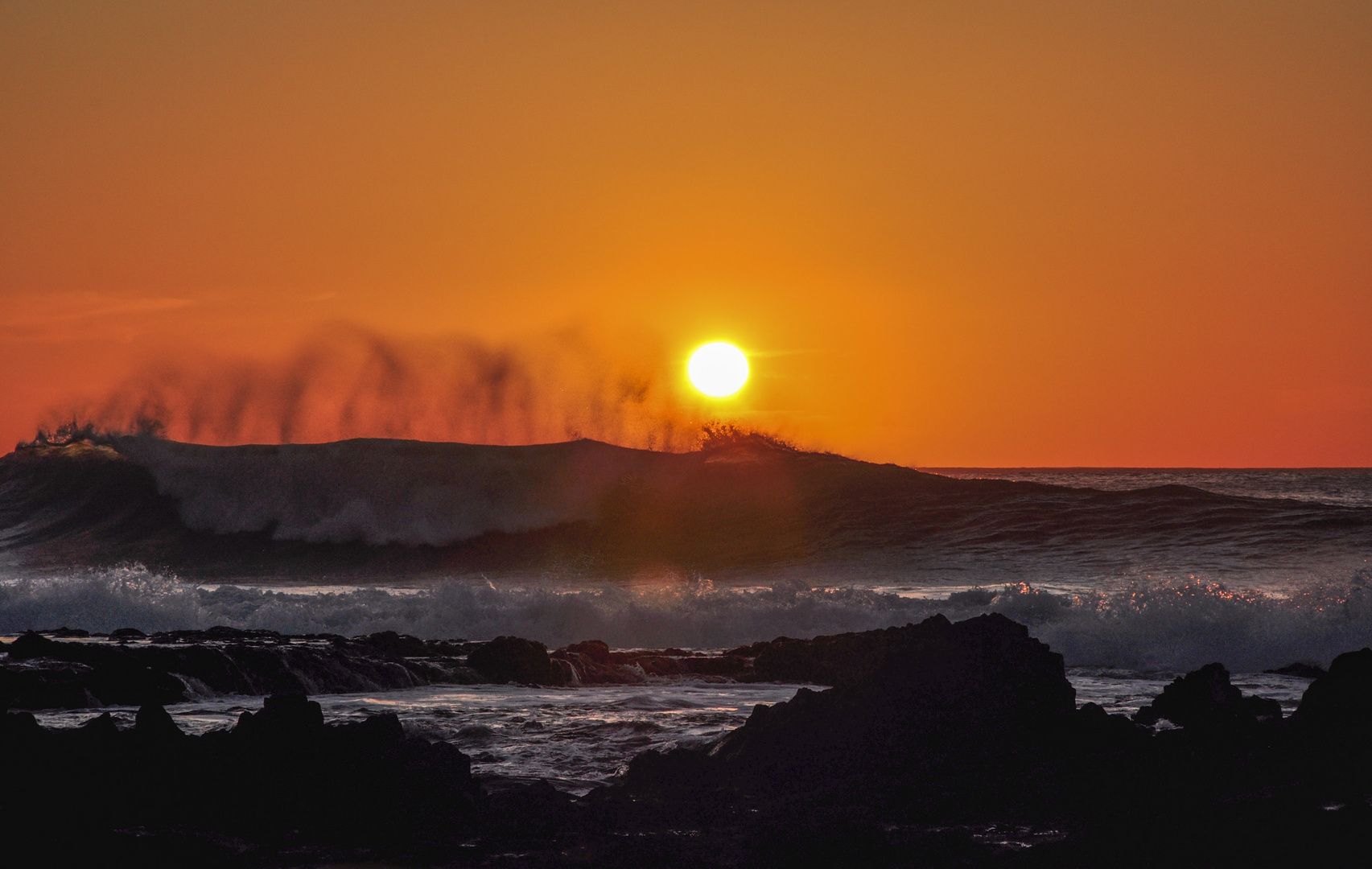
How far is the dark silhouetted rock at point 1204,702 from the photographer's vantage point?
6.66 meters

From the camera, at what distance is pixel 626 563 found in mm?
22672

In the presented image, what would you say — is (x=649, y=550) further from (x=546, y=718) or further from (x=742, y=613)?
(x=546, y=718)

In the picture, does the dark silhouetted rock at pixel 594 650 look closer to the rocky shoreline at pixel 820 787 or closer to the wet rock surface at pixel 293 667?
the wet rock surface at pixel 293 667

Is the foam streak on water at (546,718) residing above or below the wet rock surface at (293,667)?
below

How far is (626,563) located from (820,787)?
17371 mm

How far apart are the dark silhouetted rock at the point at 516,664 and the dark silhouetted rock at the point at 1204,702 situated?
4922 millimetres

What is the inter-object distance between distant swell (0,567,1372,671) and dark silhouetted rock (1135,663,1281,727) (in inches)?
189

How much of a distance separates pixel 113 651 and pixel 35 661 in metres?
0.57

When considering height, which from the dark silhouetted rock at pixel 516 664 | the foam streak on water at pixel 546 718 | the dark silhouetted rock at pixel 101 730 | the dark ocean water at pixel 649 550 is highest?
the dark ocean water at pixel 649 550

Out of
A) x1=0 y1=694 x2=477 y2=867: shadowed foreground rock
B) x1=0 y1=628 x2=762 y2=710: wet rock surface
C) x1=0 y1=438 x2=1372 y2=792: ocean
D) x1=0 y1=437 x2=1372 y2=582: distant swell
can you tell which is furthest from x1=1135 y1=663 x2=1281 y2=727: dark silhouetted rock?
x1=0 y1=437 x2=1372 y2=582: distant swell

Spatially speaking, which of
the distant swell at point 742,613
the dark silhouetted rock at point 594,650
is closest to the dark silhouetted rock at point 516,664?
the dark silhouetted rock at point 594,650

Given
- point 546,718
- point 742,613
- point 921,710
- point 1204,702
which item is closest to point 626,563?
point 742,613

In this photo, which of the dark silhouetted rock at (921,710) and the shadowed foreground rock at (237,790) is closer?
the shadowed foreground rock at (237,790)

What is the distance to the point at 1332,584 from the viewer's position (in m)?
13.0
